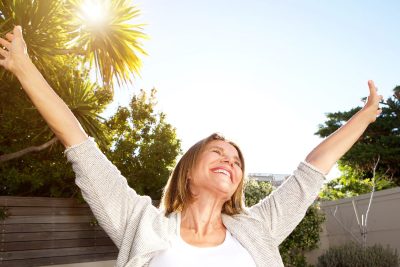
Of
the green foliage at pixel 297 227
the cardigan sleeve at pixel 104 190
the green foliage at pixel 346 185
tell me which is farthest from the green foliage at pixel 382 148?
the cardigan sleeve at pixel 104 190

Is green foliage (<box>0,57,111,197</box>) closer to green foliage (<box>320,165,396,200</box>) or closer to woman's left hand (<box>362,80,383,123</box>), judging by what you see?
woman's left hand (<box>362,80,383,123</box>)

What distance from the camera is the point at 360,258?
595 centimetres

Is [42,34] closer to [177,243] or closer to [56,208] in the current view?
[56,208]

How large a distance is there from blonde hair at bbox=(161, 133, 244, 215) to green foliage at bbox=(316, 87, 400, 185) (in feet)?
34.1

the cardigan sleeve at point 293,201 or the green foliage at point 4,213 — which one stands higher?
the green foliage at point 4,213

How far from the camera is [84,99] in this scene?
4.91m

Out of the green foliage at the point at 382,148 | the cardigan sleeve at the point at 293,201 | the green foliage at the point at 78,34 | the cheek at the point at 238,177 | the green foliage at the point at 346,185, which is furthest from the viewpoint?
the green foliage at the point at 346,185

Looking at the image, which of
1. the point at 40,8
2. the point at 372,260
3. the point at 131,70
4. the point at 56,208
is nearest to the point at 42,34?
the point at 40,8

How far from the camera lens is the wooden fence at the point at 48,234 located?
5500mm

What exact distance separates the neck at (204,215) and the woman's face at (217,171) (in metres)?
0.04

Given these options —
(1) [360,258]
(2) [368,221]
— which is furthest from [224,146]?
(2) [368,221]

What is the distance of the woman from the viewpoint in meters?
1.27

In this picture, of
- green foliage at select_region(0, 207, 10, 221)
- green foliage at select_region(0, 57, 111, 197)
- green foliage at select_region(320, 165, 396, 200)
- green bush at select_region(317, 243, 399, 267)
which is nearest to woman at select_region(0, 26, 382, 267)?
green foliage at select_region(0, 57, 111, 197)

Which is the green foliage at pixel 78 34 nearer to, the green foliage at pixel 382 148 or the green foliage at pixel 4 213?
Result: the green foliage at pixel 4 213
